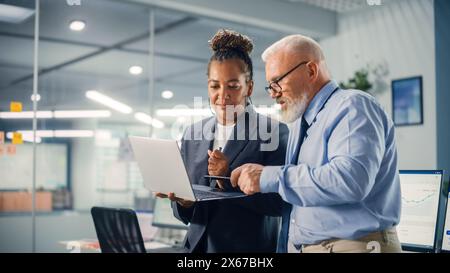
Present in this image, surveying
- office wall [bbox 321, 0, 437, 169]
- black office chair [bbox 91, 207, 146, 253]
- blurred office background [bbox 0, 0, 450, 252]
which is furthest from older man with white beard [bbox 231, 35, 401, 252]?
office wall [bbox 321, 0, 437, 169]

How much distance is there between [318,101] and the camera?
138 cm

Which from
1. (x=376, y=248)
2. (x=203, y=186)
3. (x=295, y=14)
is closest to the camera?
(x=376, y=248)

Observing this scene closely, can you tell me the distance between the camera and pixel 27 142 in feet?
12.2

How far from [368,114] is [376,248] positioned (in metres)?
0.34

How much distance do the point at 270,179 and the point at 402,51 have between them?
377 cm

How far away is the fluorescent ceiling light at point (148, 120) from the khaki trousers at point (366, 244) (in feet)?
10.4

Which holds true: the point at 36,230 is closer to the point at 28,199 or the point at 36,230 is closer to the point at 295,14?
the point at 28,199

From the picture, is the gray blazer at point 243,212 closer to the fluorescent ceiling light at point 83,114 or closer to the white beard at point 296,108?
the white beard at point 296,108

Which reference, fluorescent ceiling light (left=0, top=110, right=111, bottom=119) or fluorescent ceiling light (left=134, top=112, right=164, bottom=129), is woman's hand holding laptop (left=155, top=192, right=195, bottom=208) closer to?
fluorescent ceiling light (left=0, top=110, right=111, bottom=119)

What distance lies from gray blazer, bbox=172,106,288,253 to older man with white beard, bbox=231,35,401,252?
15 cm

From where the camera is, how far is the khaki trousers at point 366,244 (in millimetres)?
1269

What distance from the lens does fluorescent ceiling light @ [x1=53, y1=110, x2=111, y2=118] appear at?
3900 mm

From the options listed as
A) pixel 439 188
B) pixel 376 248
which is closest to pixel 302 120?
pixel 376 248

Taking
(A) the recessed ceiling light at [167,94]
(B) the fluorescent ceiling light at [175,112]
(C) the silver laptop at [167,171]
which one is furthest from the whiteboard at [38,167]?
(C) the silver laptop at [167,171]
